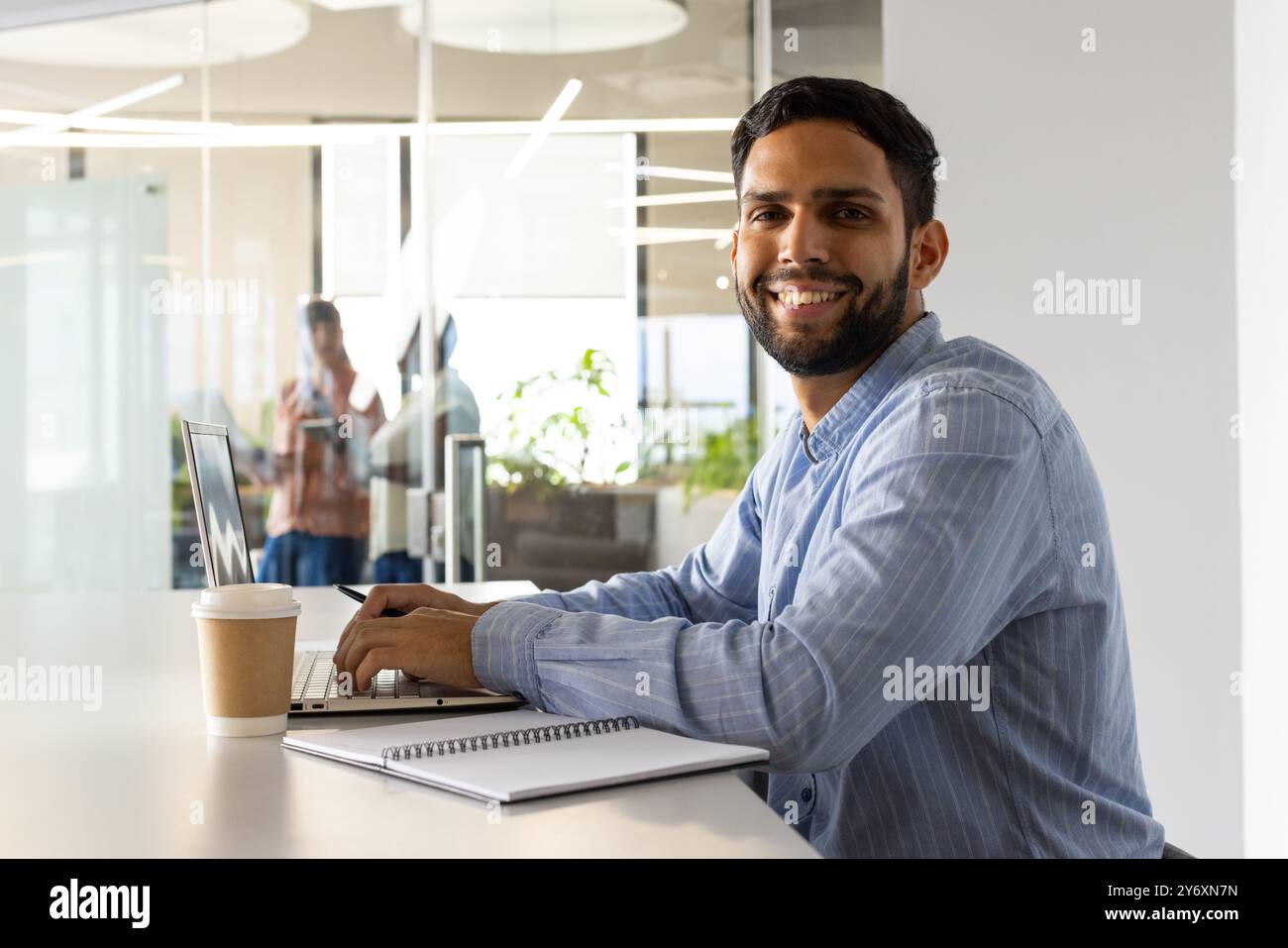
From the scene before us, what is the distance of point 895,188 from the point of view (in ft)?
5.10

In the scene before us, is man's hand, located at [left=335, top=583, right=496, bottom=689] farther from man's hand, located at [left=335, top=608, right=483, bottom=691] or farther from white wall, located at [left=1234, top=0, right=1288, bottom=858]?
white wall, located at [left=1234, top=0, right=1288, bottom=858]

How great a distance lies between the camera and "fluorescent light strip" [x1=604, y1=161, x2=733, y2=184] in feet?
12.2

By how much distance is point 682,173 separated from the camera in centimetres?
373

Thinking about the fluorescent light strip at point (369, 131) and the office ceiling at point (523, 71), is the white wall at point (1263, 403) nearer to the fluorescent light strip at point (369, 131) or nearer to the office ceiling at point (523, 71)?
the office ceiling at point (523, 71)

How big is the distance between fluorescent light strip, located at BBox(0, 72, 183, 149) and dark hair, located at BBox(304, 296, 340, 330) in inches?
35.9

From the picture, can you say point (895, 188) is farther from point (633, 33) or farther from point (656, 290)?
point (633, 33)

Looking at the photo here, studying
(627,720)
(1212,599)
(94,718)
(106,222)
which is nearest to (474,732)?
(627,720)

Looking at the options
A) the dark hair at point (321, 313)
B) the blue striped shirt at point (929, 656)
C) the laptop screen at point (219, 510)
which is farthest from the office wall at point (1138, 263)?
the laptop screen at point (219, 510)

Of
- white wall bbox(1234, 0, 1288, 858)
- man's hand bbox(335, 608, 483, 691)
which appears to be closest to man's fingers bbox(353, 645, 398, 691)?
man's hand bbox(335, 608, 483, 691)

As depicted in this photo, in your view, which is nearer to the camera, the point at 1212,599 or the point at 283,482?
the point at 1212,599
